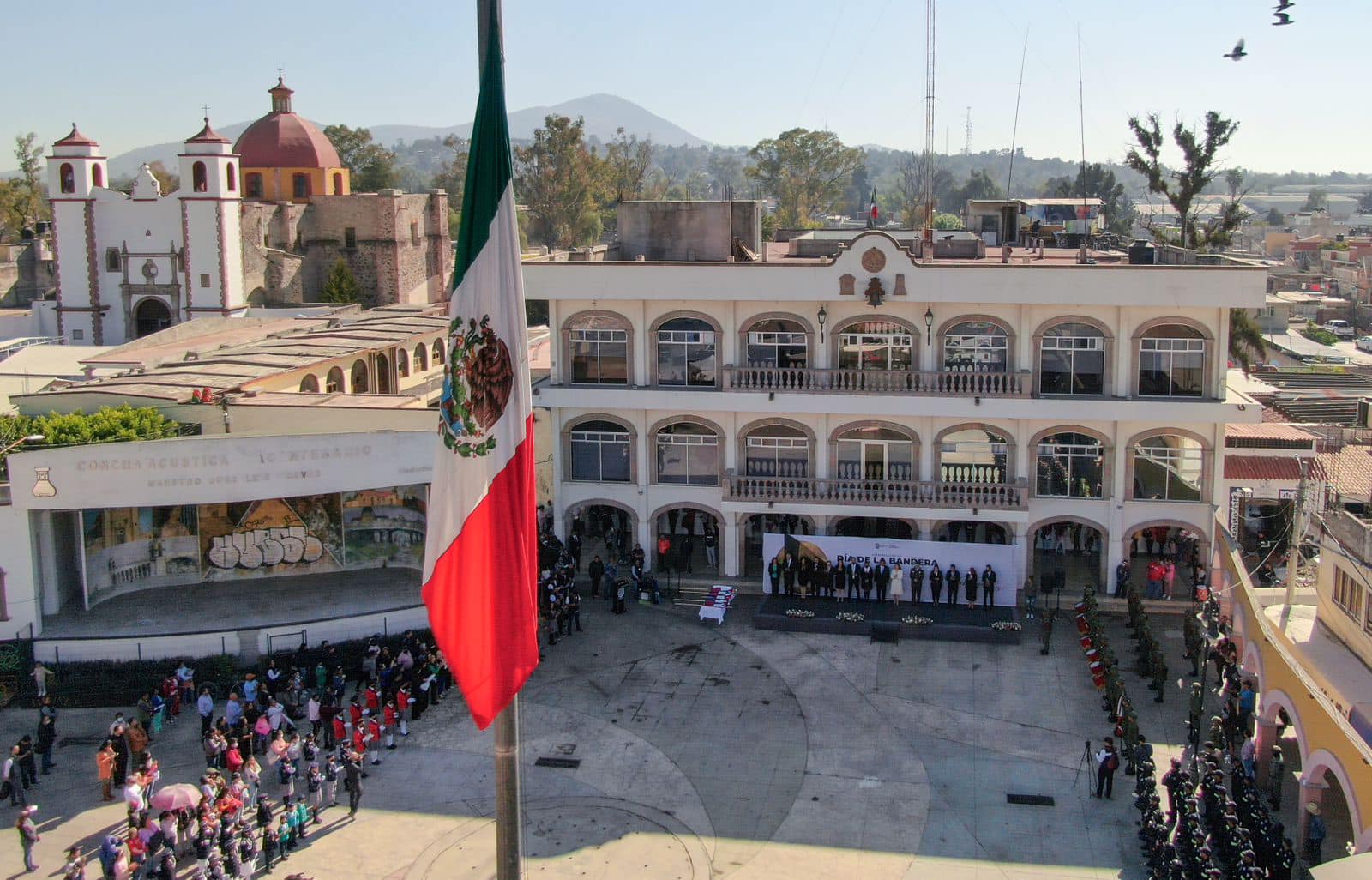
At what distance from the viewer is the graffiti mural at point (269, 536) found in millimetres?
29812

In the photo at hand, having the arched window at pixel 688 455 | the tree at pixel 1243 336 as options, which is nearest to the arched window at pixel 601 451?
the arched window at pixel 688 455

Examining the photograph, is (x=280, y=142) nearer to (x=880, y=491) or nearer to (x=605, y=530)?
(x=605, y=530)

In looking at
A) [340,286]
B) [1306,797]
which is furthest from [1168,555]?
[340,286]

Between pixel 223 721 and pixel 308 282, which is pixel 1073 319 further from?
pixel 308 282

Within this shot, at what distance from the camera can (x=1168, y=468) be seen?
102 ft

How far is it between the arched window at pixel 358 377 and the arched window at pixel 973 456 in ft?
60.3

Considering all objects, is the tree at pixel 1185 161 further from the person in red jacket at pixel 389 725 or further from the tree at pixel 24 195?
the tree at pixel 24 195

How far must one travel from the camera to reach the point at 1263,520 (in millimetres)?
32781

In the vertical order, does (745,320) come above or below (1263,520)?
above

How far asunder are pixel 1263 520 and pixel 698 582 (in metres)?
13.7

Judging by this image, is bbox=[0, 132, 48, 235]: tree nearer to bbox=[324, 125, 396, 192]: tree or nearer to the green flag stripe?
bbox=[324, 125, 396, 192]: tree

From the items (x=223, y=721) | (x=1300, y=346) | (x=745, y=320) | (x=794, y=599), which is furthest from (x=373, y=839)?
(x=1300, y=346)

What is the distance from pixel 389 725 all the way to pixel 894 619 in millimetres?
11362

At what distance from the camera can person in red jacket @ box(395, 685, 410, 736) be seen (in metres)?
24.0
